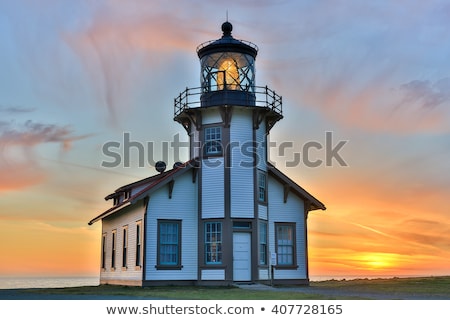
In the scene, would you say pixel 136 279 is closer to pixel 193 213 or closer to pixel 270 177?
pixel 193 213

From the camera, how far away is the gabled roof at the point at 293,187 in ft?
97.2

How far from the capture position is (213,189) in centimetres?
2788

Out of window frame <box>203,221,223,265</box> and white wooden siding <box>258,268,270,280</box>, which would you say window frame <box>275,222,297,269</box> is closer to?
white wooden siding <box>258,268,270,280</box>

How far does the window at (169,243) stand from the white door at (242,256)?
241 centimetres

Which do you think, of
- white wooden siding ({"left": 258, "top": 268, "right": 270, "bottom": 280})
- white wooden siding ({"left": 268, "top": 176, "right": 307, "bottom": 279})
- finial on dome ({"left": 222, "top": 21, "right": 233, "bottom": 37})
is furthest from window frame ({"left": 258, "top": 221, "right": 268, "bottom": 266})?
finial on dome ({"left": 222, "top": 21, "right": 233, "bottom": 37})

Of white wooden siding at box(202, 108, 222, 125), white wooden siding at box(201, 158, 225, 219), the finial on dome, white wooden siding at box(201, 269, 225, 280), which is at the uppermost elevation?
the finial on dome

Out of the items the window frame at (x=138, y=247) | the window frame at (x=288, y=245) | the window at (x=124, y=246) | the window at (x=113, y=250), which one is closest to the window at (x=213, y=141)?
the window frame at (x=138, y=247)

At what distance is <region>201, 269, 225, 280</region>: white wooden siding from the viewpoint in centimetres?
2728

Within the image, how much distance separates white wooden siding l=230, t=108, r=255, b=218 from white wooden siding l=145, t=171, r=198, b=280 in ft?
5.93

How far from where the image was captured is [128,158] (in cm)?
2955

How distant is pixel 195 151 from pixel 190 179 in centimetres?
161

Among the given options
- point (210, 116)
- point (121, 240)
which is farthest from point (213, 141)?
point (121, 240)

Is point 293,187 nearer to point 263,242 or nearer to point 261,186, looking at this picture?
point 261,186
